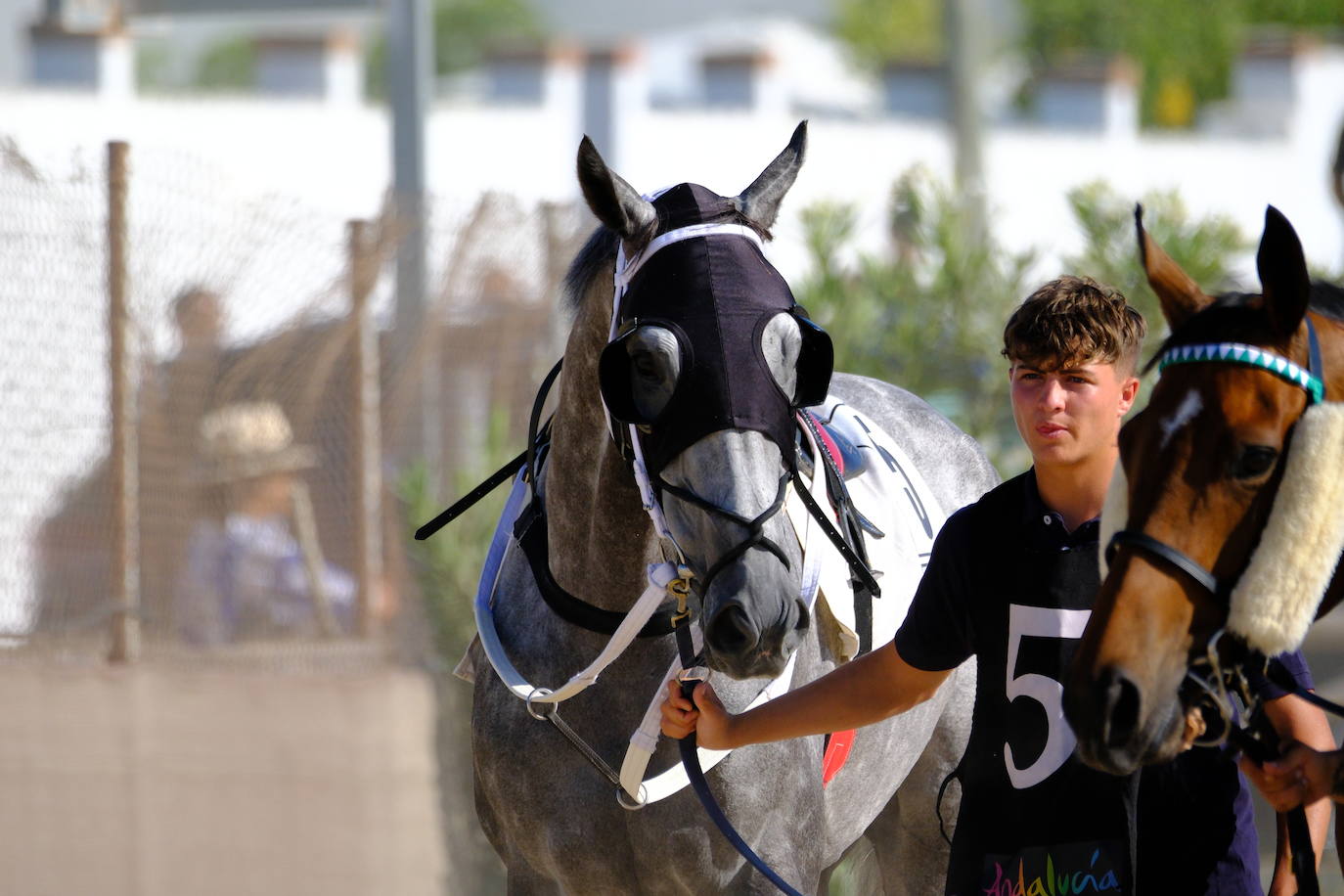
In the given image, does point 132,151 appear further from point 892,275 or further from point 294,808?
Answer: point 892,275

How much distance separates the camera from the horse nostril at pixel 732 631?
2.57m

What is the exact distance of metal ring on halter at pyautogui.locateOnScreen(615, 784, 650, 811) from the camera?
306 centimetres

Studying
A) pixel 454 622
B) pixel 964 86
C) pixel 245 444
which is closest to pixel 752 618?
pixel 454 622

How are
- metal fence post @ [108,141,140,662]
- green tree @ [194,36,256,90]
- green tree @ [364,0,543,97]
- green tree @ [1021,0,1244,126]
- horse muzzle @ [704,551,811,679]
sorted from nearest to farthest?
horse muzzle @ [704,551,811,679] → metal fence post @ [108,141,140,662] → green tree @ [1021,0,1244,126] → green tree @ [194,36,256,90] → green tree @ [364,0,543,97]

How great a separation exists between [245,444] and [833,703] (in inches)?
156

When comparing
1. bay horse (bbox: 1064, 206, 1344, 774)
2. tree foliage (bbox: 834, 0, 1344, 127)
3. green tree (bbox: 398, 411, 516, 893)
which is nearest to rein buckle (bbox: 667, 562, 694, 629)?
bay horse (bbox: 1064, 206, 1344, 774)

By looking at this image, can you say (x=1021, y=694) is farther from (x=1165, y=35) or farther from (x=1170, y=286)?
(x=1165, y=35)

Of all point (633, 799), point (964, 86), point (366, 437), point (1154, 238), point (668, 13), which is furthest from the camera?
point (668, 13)

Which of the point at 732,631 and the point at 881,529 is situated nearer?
the point at 732,631

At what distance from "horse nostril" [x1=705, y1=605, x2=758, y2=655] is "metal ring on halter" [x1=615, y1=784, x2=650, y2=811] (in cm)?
55

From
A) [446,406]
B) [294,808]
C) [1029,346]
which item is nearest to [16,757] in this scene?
[294,808]

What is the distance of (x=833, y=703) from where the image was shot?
2.69 metres

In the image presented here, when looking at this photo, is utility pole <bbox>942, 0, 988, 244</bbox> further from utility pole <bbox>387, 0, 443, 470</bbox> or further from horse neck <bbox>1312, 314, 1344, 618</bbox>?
horse neck <bbox>1312, 314, 1344, 618</bbox>

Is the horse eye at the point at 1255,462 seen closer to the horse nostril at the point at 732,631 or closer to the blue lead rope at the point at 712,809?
the horse nostril at the point at 732,631
